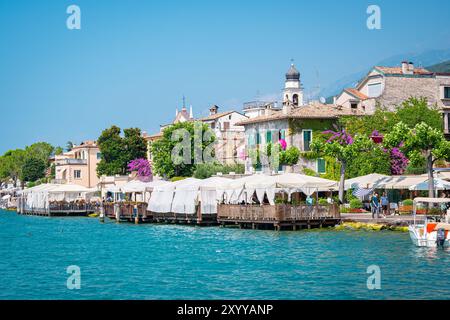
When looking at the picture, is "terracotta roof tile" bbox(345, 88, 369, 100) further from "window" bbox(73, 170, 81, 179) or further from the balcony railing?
the balcony railing

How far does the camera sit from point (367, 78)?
71.5m

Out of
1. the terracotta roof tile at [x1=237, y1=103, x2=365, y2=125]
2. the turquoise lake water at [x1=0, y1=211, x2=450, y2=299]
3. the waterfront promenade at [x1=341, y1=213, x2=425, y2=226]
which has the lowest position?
the turquoise lake water at [x1=0, y1=211, x2=450, y2=299]

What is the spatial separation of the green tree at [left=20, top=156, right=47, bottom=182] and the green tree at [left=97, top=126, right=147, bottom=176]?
35492 millimetres

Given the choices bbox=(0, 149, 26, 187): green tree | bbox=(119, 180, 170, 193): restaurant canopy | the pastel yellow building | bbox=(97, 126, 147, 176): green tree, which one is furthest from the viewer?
bbox=(0, 149, 26, 187): green tree

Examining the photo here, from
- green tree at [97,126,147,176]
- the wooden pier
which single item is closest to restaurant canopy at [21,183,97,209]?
the wooden pier

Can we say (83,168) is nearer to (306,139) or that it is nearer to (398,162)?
(306,139)

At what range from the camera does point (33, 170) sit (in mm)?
137500

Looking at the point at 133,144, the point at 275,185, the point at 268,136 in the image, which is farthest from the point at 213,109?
the point at 275,185

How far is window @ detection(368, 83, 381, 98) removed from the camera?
231 ft

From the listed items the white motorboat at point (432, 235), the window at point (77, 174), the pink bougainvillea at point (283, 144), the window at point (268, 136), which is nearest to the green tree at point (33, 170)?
the window at point (77, 174)

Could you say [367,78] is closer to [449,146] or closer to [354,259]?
[449,146]

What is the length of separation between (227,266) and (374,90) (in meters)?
42.1

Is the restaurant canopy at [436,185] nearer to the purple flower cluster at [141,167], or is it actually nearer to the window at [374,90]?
the window at [374,90]
